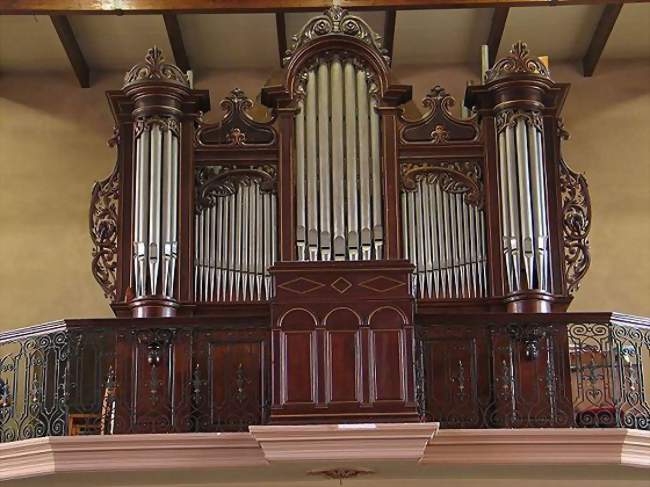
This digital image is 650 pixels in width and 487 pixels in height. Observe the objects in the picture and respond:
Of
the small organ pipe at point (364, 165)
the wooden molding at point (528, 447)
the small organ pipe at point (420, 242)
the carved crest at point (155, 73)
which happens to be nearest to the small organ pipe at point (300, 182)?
the small organ pipe at point (364, 165)

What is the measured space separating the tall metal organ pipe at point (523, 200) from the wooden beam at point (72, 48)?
560 centimetres

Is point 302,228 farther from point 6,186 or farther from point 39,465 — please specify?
point 6,186

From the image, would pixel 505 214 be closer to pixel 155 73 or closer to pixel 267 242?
pixel 267 242

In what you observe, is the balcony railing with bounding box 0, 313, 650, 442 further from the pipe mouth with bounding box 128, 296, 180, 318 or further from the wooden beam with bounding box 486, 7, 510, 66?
the wooden beam with bounding box 486, 7, 510, 66

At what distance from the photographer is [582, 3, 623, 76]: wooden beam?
15766mm

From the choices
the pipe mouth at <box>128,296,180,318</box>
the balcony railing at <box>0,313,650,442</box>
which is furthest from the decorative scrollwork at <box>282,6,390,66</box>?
the balcony railing at <box>0,313,650,442</box>

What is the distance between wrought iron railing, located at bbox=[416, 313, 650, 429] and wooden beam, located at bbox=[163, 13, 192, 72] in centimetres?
535

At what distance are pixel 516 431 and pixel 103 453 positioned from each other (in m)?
3.83

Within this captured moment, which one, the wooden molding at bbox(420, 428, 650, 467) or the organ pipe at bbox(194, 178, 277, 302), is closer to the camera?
the wooden molding at bbox(420, 428, 650, 467)

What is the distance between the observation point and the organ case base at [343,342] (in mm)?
11906

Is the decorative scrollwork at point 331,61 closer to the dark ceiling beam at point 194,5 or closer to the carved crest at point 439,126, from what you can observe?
the carved crest at point 439,126

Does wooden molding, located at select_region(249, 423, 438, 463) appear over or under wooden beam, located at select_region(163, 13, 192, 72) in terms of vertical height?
under

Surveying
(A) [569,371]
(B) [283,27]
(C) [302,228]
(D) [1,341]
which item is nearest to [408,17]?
(B) [283,27]

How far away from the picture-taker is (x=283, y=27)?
16250 millimetres
